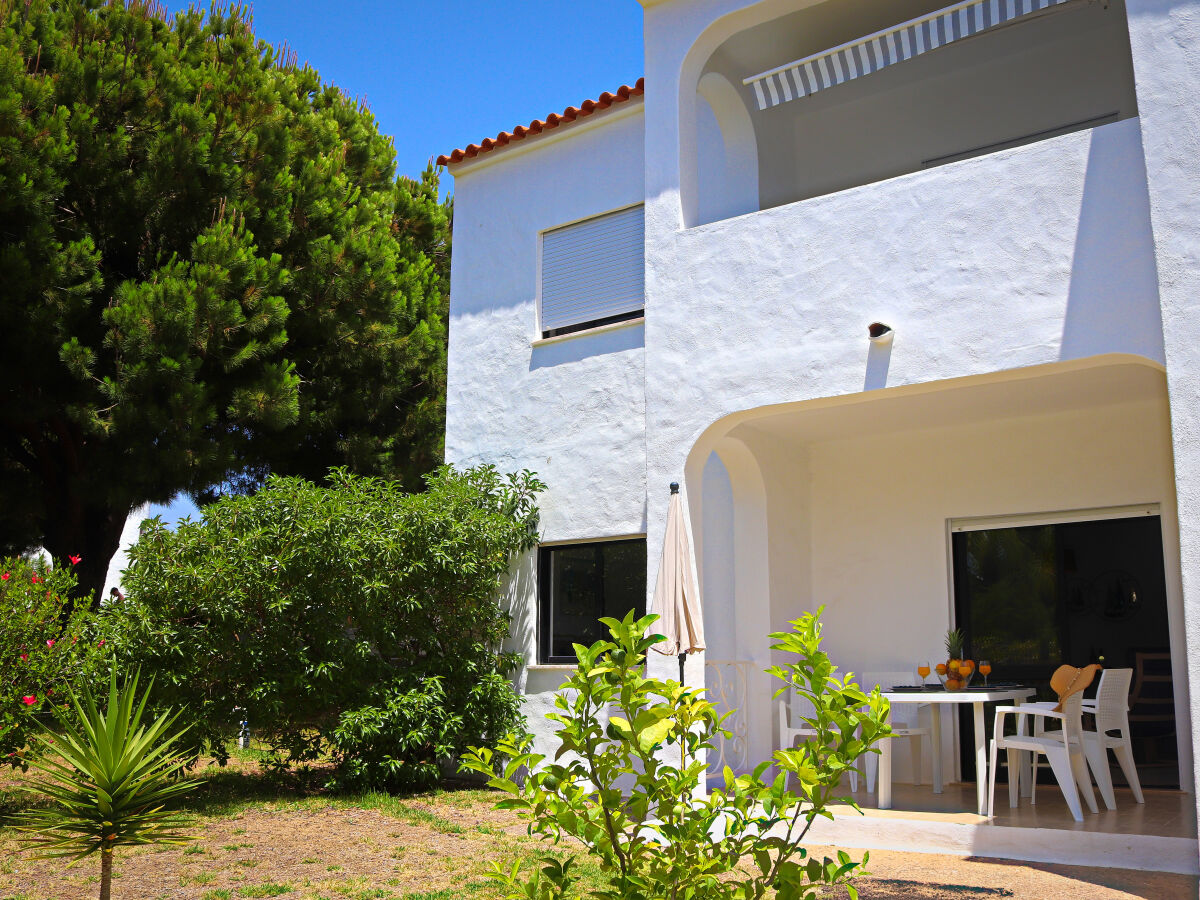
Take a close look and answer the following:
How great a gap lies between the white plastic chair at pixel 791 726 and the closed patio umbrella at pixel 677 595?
160 cm

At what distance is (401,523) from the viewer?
1081 cm

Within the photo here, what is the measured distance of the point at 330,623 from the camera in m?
10.7

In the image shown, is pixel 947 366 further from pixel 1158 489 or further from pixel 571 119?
pixel 571 119

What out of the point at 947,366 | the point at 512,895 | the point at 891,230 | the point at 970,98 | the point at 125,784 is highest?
the point at 970,98

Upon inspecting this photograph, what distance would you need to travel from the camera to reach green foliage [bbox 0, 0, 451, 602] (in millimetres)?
12609

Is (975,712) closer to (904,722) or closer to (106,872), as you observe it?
(904,722)

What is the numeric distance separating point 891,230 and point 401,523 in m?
5.73

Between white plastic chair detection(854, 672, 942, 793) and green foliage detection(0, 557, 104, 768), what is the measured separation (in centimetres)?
726

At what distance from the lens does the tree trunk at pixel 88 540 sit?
572 inches

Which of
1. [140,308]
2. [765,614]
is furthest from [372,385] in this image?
[765,614]

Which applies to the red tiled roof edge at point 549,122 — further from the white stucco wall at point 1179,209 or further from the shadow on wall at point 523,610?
the white stucco wall at point 1179,209

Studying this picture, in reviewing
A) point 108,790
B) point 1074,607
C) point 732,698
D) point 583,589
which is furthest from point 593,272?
point 108,790

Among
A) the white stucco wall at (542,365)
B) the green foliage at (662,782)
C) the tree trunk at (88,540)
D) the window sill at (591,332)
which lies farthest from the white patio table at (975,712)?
the tree trunk at (88,540)

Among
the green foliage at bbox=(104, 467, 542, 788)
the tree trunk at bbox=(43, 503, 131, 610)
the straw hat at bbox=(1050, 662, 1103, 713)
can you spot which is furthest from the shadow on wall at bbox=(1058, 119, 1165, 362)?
the tree trunk at bbox=(43, 503, 131, 610)
